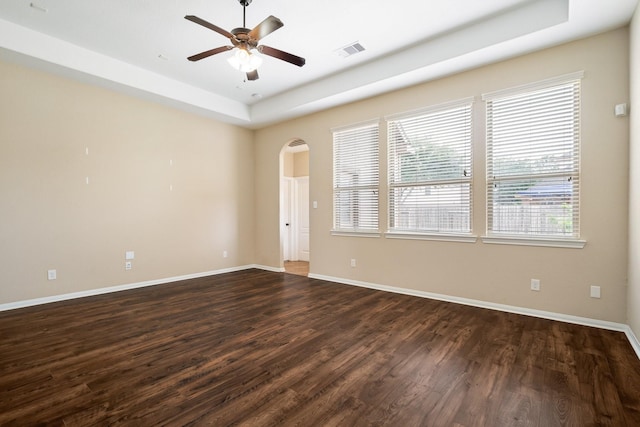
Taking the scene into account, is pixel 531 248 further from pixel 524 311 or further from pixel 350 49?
pixel 350 49

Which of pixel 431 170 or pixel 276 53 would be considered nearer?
pixel 276 53

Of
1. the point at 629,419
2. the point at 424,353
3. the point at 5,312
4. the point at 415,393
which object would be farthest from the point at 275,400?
the point at 5,312

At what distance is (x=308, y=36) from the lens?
146 inches

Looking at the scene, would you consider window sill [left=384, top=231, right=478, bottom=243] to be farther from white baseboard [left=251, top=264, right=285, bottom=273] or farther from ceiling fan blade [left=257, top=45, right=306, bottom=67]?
ceiling fan blade [left=257, top=45, right=306, bottom=67]

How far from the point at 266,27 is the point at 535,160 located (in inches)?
128

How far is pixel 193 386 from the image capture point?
2.09 m

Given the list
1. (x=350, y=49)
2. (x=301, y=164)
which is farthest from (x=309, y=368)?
(x=301, y=164)

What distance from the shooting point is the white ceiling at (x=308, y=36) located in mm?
3109

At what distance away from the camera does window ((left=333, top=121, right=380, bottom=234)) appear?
498 cm

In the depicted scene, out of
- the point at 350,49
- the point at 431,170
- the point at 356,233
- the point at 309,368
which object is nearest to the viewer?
the point at 309,368

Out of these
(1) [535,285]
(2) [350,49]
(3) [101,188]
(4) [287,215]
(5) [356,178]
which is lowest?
(1) [535,285]

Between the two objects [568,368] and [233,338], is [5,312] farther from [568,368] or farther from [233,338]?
[568,368]

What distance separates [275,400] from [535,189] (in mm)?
3525

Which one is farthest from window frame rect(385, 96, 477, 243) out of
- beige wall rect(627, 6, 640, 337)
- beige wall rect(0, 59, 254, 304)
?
beige wall rect(0, 59, 254, 304)
